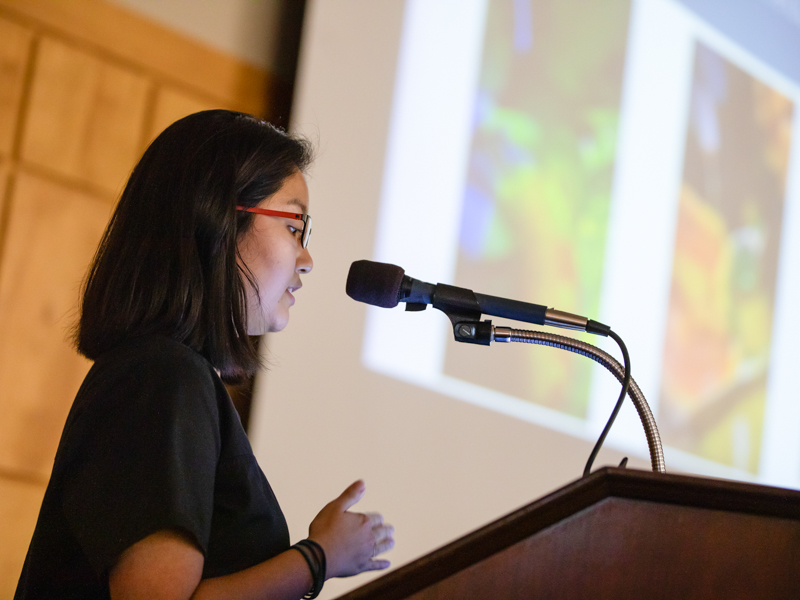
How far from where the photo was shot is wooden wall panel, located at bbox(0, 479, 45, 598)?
85.1 inches

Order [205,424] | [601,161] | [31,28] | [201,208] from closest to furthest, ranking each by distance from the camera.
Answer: [205,424] < [201,208] < [31,28] < [601,161]

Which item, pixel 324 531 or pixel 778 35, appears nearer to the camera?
pixel 324 531

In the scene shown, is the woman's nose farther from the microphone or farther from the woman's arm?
the woman's arm

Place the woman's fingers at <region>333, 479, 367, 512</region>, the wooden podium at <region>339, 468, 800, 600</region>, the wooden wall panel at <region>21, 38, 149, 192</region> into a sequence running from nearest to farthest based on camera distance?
the wooden podium at <region>339, 468, 800, 600</region> → the woman's fingers at <region>333, 479, 367, 512</region> → the wooden wall panel at <region>21, 38, 149, 192</region>

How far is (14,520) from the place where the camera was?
2.19m

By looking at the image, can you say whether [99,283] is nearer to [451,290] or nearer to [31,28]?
[451,290]

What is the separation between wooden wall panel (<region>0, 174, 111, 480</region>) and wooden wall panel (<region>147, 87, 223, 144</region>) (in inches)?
Answer: 14.0

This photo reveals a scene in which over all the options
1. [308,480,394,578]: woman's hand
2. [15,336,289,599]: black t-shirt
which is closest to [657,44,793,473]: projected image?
[308,480,394,578]: woman's hand

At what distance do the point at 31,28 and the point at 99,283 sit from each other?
1536 mm

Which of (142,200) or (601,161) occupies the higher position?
(601,161)

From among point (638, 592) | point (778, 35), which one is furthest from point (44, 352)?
point (778, 35)

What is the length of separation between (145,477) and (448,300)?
478 mm

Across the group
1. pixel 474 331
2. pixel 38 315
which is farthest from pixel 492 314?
pixel 38 315

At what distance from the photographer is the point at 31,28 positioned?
2252 mm
